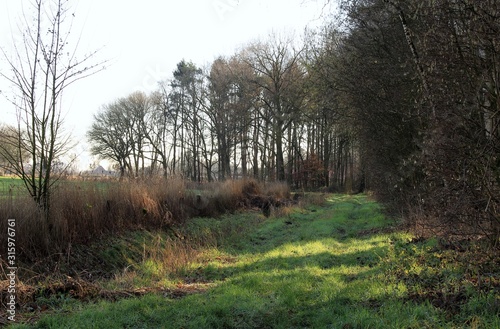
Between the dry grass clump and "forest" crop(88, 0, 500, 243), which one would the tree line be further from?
the dry grass clump

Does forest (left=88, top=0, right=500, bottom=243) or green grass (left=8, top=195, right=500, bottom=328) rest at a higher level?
forest (left=88, top=0, right=500, bottom=243)

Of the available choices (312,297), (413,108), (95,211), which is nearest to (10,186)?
(95,211)

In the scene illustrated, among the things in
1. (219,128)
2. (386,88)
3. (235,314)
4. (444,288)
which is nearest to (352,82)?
(386,88)

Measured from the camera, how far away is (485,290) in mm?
3902

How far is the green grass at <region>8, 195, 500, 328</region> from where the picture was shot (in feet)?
12.9

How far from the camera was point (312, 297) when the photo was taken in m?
5.15

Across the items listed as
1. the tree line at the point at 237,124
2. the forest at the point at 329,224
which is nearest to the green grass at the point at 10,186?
the forest at the point at 329,224

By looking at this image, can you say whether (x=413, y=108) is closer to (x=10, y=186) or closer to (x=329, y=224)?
(x=329, y=224)

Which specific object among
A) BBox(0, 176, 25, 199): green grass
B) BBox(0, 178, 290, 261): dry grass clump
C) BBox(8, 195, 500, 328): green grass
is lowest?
BBox(8, 195, 500, 328): green grass

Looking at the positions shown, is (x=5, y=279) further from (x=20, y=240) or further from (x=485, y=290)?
(x=485, y=290)

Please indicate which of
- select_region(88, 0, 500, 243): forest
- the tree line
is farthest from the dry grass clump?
the tree line

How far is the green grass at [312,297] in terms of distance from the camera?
393cm

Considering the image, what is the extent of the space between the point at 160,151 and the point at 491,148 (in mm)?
43844

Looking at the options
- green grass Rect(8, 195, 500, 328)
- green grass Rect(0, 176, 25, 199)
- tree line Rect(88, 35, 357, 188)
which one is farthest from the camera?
tree line Rect(88, 35, 357, 188)
